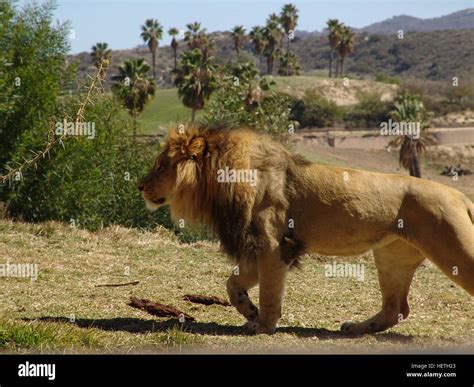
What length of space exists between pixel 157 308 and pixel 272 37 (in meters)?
86.1

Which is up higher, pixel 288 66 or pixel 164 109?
pixel 288 66

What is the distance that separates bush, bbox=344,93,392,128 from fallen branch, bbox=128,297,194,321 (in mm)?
77467

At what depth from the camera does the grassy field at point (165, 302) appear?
6551 millimetres

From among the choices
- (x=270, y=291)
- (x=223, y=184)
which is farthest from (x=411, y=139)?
(x=270, y=291)

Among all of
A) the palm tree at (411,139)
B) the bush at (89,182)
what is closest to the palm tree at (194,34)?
the palm tree at (411,139)

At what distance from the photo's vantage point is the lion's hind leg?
8305 mm

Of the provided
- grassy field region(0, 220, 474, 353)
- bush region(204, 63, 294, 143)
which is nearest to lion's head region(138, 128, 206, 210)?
grassy field region(0, 220, 474, 353)

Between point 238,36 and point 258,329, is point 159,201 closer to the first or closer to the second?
point 258,329

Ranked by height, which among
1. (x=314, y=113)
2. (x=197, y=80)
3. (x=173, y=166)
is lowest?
(x=173, y=166)

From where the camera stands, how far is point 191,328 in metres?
7.84

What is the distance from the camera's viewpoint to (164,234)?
14.7 m

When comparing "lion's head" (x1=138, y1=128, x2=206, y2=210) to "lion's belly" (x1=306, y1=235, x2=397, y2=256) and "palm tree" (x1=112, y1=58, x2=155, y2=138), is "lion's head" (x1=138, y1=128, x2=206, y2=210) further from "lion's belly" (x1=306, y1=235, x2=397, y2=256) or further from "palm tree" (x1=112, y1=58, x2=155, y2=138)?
"palm tree" (x1=112, y1=58, x2=155, y2=138)
